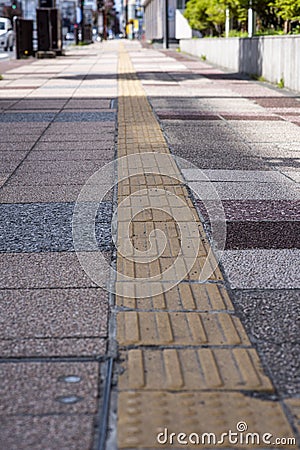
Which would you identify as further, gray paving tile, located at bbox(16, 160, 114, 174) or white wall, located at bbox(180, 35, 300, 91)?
white wall, located at bbox(180, 35, 300, 91)

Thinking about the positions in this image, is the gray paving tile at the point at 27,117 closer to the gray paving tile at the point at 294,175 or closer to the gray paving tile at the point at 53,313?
the gray paving tile at the point at 294,175

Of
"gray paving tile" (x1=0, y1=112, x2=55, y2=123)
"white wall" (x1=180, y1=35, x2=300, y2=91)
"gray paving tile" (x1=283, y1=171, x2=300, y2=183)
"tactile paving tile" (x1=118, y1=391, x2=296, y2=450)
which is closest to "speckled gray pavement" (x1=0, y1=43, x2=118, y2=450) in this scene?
"tactile paving tile" (x1=118, y1=391, x2=296, y2=450)

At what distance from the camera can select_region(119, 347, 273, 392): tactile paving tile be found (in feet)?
10.7

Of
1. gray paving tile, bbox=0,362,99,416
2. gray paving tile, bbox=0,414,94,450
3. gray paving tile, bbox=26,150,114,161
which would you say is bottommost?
gray paving tile, bbox=0,414,94,450

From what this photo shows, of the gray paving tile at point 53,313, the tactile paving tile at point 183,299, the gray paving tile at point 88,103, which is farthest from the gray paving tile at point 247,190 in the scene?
the gray paving tile at point 88,103

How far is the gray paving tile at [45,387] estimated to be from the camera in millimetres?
3078

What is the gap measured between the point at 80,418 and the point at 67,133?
841 centimetres

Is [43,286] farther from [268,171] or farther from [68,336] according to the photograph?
[268,171]

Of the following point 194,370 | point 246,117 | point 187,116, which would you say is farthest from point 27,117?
point 194,370

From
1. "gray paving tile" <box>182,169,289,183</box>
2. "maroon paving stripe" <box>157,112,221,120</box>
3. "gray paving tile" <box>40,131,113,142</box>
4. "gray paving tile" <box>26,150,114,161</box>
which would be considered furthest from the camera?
"maroon paving stripe" <box>157,112,221,120</box>

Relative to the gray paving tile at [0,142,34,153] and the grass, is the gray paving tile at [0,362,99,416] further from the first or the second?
the grass

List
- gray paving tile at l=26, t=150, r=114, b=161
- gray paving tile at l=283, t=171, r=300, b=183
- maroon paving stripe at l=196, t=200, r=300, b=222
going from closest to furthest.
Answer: maroon paving stripe at l=196, t=200, r=300, b=222 < gray paving tile at l=283, t=171, r=300, b=183 < gray paving tile at l=26, t=150, r=114, b=161

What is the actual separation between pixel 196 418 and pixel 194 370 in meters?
0.44

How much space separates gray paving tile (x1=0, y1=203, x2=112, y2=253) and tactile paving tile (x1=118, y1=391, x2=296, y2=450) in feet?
7.30
